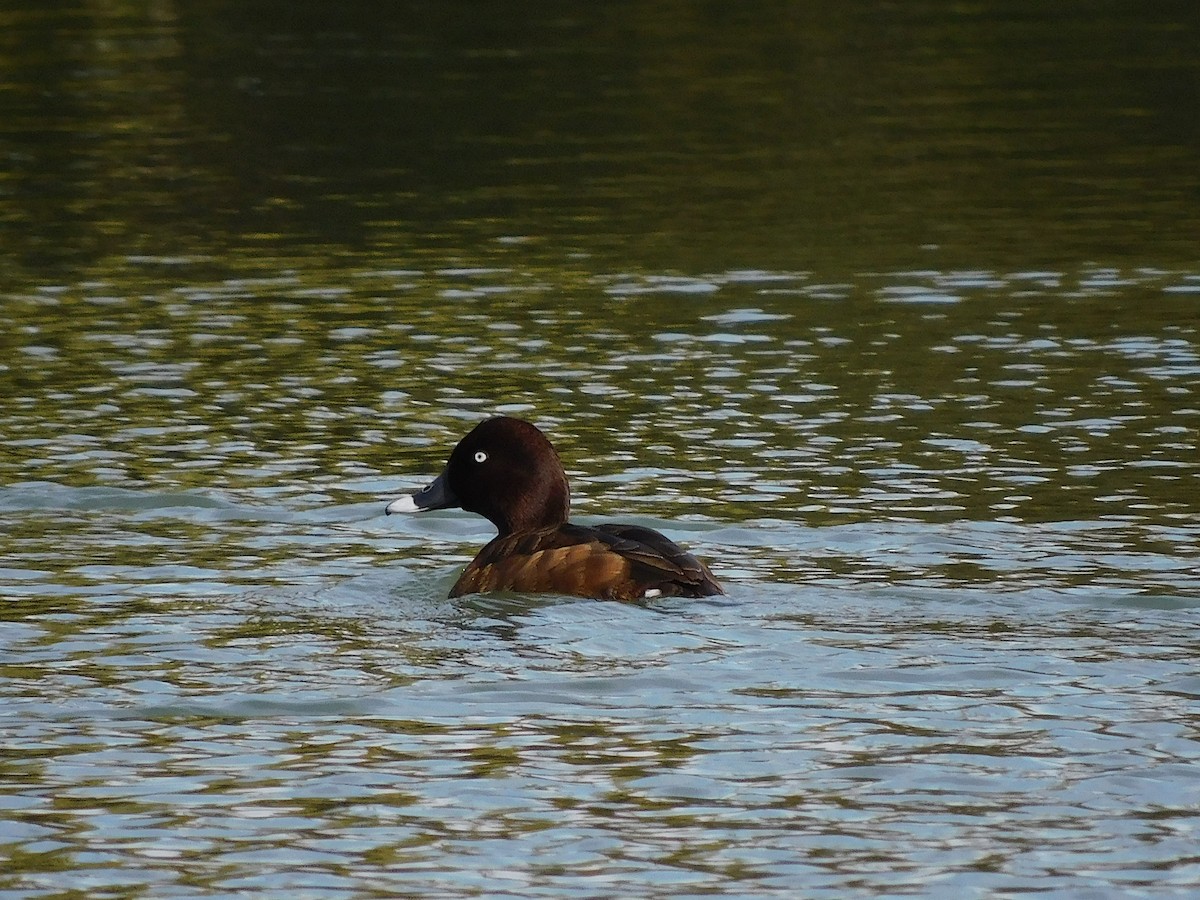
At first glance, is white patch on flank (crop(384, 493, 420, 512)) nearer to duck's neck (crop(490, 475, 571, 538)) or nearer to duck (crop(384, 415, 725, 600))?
duck (crop(384, 415, 725, 600))

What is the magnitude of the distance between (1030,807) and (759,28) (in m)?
31.5

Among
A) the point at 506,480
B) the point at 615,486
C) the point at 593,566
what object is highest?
the point at 506,480

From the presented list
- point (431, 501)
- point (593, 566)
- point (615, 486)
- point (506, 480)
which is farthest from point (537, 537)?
point (615, 486)

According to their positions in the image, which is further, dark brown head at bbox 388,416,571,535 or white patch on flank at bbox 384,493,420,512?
white patch on flank at bbox 384,493,420,512

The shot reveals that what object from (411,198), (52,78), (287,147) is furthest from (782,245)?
(52,78)

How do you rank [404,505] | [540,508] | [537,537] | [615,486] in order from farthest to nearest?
[615,486] < [404,505] < [540,508] < [537,537]

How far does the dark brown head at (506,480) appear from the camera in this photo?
37.7 feet

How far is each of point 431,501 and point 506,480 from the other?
1.54 ft

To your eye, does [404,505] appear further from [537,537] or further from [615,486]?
[615,486]

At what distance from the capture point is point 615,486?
13258mm

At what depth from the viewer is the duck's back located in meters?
10.4

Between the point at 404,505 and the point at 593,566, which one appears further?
the point at 404,505

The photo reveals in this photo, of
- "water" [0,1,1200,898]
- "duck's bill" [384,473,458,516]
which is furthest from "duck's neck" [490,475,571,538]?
"water" [0,1,1200,898]

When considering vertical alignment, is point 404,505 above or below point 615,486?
above
